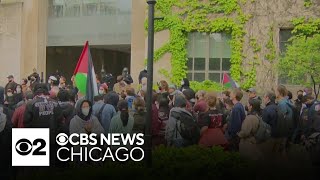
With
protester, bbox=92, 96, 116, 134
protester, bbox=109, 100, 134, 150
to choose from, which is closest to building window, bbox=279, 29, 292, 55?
protester, bbox=92, 96, 116, 134

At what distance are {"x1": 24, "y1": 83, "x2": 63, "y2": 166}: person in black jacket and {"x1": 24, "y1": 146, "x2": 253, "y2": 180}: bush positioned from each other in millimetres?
2539

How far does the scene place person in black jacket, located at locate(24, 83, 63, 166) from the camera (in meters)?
8.25

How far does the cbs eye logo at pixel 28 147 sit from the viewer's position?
6.81 metres

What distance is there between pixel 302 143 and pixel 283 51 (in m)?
10.5

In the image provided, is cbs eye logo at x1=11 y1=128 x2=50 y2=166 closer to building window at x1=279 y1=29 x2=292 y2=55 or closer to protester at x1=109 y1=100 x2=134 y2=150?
protester at x1=109 y1=100 x2=134 y2=150

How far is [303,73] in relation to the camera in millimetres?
16391

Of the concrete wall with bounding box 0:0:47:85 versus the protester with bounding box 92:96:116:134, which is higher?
the concrete wall with bounding box 0:0:47:85

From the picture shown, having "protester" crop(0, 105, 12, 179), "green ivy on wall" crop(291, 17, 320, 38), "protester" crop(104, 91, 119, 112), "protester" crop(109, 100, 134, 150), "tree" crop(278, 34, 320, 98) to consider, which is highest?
"green ivy on wall" crop(291, 17, 320, 38)

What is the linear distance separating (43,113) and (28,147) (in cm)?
154

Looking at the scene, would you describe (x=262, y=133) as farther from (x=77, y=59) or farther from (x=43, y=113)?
(x=77, y=59)

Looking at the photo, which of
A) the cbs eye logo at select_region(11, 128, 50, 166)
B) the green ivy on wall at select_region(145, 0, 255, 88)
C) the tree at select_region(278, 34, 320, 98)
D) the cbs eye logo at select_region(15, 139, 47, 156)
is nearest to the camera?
the cbs eye logo at select_region(11, 128, 50, 166)

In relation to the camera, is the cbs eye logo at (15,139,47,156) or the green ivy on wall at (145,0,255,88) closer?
the cbs eye logo at (15,139,47,156)

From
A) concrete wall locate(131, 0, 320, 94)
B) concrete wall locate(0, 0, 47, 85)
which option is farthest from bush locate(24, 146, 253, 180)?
concrete wall locate(0, 0, 47, 85)

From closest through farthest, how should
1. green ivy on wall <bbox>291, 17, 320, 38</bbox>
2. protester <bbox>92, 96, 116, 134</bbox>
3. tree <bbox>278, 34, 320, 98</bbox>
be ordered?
protester <bbox>92, 96, 116, 134</bbox>
tree <bbox>278, 34, 320, 98</bbox>
green ivy on wall <bbox>291, 17, 320, 38</bbox>
